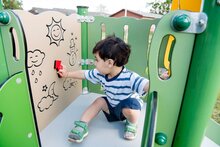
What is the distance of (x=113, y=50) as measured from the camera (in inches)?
40.6

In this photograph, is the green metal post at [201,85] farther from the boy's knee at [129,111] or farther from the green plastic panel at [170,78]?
the boy's knee at [129,111]

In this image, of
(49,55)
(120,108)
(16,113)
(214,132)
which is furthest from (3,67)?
(214,132)

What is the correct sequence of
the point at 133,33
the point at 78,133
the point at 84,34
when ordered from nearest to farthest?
the point at 78,133
the point at 133,33
the point at 84,34

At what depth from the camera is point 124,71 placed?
111cm

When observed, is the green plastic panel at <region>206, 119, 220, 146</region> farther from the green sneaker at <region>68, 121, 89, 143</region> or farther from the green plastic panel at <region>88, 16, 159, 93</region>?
the green sneaker at <region>68, 121, 89, 143</region>

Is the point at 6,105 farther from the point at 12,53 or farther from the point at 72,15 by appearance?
the point at 72,15

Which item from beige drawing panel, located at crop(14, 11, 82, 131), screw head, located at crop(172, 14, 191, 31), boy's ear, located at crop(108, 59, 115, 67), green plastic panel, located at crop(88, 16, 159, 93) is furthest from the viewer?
green plastic panel, located at crop(88, 16, 159, 93)

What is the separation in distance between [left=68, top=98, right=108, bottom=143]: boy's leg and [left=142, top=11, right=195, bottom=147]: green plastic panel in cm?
48

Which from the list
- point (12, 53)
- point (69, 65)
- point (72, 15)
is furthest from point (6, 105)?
point (72, 15)

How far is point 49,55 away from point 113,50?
358 millimetres

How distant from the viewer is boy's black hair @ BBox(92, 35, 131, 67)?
3.37ft

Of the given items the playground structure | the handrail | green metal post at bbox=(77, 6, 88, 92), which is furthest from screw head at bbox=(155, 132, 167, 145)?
green metal post at bbox=(77, 6, 88, 92)

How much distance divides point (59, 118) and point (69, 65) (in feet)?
1.18

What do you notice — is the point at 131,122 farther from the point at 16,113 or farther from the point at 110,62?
the point at 16,113
